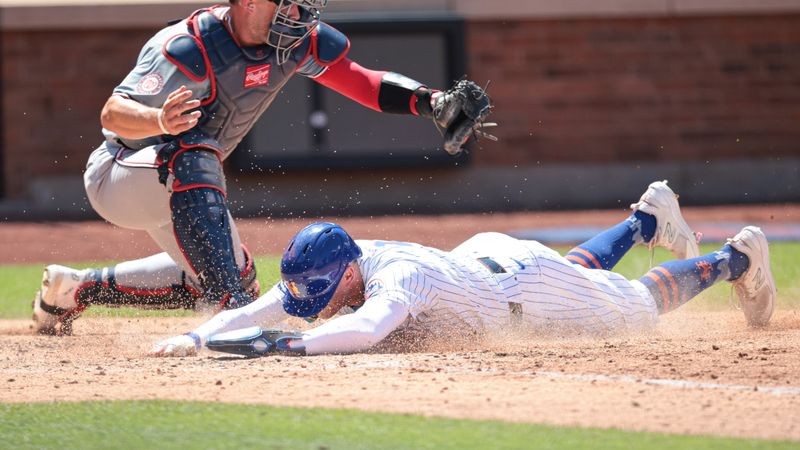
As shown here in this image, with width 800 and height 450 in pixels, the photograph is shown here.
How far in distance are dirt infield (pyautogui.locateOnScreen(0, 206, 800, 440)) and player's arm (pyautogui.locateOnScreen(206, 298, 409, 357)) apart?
67 mm

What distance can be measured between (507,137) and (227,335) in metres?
12.7

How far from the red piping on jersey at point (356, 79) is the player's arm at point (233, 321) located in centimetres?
170

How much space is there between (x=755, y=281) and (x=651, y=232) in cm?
64

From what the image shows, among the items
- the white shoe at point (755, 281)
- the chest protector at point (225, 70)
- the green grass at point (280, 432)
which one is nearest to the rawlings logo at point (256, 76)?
the chest protector at point (225, 70)

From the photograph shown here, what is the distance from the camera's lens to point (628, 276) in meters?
9.24

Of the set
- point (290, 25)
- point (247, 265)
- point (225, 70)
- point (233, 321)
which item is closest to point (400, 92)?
point (290, 25)

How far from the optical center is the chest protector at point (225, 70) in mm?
6098

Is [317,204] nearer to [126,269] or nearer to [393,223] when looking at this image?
[393,223]

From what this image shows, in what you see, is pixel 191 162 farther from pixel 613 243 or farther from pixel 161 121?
pixel 613 243

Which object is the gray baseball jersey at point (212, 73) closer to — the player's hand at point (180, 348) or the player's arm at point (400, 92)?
the player's arm at point (400, 92)

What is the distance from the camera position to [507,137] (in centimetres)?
1758

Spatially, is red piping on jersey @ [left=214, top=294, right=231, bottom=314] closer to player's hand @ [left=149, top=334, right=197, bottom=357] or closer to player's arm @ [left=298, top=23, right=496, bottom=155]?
player's hand @ [left=149, top=334, right=197, bottom=357]

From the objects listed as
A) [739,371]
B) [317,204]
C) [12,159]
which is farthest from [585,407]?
[12,159]

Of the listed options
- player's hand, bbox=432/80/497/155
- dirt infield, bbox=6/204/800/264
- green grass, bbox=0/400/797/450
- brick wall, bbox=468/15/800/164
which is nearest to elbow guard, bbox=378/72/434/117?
player's hand, bbox=432/80/497/155
